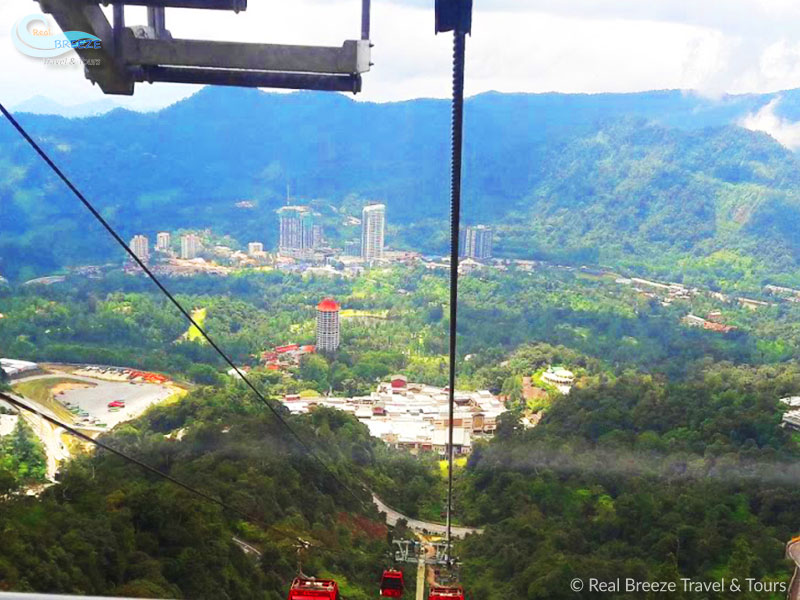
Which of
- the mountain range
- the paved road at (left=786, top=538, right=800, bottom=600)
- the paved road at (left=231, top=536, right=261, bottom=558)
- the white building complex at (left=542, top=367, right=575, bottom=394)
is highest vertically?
the mountain range

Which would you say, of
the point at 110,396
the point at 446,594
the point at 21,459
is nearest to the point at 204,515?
the point at 21,459

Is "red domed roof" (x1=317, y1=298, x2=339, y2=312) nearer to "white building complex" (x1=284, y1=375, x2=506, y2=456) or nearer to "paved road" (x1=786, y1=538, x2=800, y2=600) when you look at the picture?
"white building complex" (x1=284, y1=375, x2=506, y2=456)

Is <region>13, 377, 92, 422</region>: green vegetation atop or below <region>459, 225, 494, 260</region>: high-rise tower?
below

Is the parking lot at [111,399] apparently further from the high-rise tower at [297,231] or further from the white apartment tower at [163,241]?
the high-rise tower at [297,231]

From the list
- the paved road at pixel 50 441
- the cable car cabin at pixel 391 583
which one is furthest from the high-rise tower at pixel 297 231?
the cable car cabin at pixel 391 583

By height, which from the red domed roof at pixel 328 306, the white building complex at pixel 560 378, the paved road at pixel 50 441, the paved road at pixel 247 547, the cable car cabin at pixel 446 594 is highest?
the red domed roof at pixel 328 306

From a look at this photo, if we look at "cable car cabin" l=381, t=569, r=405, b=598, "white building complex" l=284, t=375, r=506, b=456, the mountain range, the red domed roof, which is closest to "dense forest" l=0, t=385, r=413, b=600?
"white building complex" l=284, t=375, r=506, b=456

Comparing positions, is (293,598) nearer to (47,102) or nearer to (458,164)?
(458,164)
